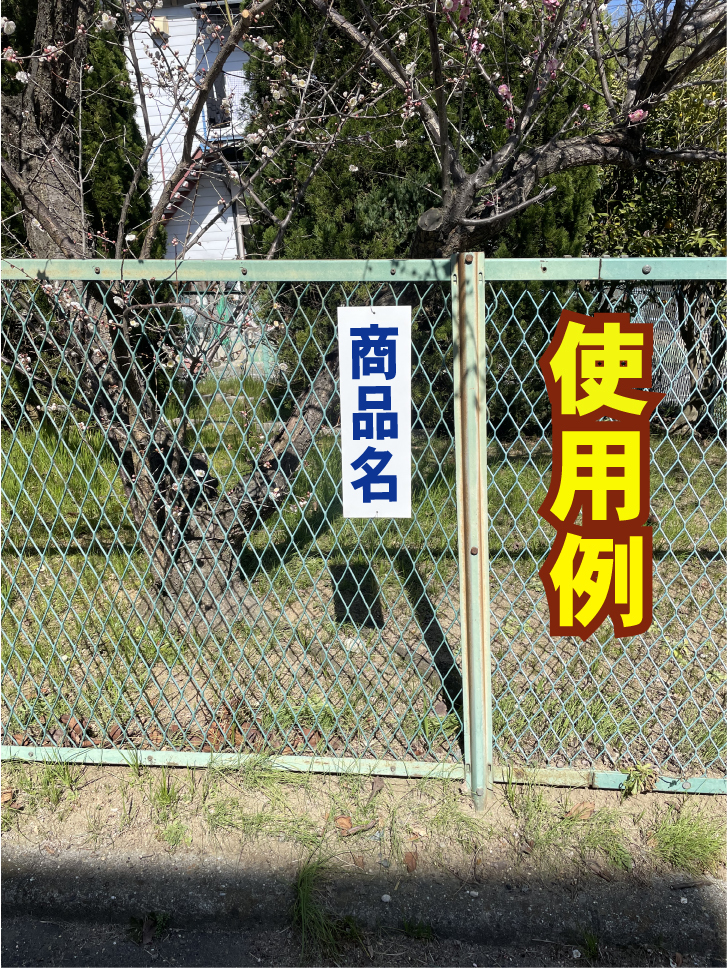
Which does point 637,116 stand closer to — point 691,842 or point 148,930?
point 691,842

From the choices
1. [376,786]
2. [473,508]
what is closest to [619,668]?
[376,786]

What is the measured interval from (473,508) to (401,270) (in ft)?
2.27

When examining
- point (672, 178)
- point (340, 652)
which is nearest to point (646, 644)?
point (340, 652)

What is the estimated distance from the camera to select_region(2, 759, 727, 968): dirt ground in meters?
1.95

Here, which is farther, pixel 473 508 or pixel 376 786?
pixel 376 786

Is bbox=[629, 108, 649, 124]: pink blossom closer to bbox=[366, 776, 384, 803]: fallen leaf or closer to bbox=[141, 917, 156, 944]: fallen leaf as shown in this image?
bbox=[366, 776, 384, 803]: fallen leaf

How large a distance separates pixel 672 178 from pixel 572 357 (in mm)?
5172

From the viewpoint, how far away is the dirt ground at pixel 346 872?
195 cm

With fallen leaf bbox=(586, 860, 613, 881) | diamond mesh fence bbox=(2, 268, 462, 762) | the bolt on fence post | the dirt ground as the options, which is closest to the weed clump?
the dirt ground

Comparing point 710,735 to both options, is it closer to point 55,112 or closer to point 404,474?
point 404,474

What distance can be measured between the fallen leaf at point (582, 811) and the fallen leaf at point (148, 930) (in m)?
1.22

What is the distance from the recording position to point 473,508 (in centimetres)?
213

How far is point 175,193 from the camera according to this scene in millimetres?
2631

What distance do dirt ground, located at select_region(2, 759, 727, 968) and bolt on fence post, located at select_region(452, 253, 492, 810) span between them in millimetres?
221
